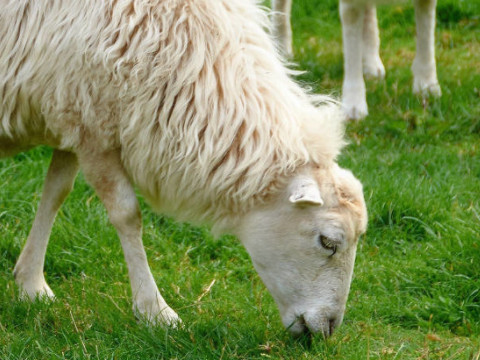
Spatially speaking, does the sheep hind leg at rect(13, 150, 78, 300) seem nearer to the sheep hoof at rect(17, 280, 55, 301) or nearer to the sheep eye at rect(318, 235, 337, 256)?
the sheep hoof at rect(17, 280, 55, 301)

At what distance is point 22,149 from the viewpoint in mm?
4566

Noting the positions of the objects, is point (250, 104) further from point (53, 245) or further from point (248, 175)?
point (53, 245)

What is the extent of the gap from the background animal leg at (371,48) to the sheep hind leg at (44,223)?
366cm

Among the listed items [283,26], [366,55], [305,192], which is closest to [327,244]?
[305,192]

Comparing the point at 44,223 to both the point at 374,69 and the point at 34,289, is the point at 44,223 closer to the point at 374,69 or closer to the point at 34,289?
the point at 34,289

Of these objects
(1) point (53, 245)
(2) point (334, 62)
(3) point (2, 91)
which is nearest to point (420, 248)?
(1) point (53, 245)

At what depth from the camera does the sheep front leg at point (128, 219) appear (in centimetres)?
416

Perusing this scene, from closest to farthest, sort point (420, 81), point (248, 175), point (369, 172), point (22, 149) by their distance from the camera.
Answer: point (248, 175), point (22, 149), point (369, 172), point (420, 81)

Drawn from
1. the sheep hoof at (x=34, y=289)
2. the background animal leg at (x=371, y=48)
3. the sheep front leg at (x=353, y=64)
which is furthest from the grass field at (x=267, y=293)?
the background animal leg at (x=371, y=48)

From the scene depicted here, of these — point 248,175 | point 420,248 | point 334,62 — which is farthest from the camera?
point 334,62

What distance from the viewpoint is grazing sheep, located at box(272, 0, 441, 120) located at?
6984mm

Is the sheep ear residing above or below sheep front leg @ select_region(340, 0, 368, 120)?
above

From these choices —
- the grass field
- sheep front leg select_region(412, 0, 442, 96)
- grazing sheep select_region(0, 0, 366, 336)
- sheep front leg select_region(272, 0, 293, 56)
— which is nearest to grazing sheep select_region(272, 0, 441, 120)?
sheep front leg select_region(412, 0, 442, 96)

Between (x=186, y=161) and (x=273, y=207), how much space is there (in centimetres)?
41
